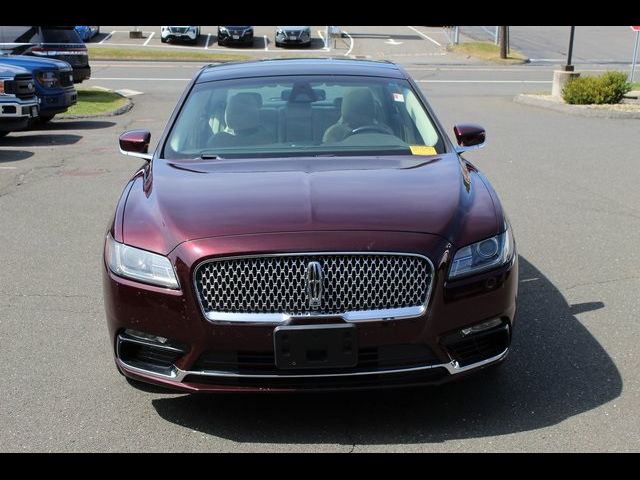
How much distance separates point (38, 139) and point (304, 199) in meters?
11.8

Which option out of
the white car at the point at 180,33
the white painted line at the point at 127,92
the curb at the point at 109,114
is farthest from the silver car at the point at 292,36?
the curb at the point at 109,114

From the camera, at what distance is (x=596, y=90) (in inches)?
739

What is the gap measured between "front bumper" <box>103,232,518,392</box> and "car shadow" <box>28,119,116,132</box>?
43.6 ft

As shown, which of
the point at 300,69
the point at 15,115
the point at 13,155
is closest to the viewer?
the point at 300,69

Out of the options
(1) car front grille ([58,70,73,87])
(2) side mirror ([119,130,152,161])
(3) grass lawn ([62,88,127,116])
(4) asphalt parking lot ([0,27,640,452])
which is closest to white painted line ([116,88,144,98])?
(3) grass lawn ([62,88,127,116])

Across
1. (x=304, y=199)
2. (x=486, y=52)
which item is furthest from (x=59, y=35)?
(x=486, y=52)

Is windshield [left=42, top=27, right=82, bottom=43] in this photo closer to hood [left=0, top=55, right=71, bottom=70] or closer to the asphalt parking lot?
hood [left=0, top=55, right=71, bottom=70]

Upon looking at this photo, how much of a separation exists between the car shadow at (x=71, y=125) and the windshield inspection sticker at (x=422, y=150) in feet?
40.3

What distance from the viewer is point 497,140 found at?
14.2m

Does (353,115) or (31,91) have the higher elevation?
(353,115)

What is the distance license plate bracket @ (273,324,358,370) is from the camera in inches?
145

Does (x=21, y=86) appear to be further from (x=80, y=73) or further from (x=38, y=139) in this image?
(x=80, y=73)
